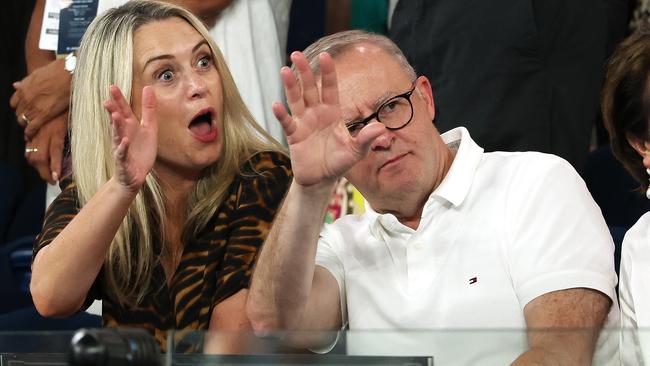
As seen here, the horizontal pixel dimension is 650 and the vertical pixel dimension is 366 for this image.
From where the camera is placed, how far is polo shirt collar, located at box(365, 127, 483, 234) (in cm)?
209

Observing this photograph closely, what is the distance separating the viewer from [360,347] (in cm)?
128

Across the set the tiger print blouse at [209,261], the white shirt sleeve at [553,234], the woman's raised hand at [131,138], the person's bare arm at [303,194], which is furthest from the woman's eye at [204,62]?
the white shirt sleeve at [553,234]

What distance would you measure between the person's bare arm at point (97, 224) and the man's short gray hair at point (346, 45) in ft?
1.06

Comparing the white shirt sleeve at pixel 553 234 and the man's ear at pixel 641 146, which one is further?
the man's ear at pixel 641 146

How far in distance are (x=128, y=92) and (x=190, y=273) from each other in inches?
16.3

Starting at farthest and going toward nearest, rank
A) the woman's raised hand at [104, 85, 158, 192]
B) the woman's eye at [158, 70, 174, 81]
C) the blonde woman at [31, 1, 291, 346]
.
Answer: the woman's eye at [158, 70, 174, 81] < the blonde woman at [31, 1, 291, 346] < the woman's raised hand at [104, 85, 158, 192]

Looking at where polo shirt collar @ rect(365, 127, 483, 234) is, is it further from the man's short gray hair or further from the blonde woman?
the blonde woman

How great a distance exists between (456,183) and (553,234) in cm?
22

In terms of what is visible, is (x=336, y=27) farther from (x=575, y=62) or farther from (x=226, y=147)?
(x=226, y=147)

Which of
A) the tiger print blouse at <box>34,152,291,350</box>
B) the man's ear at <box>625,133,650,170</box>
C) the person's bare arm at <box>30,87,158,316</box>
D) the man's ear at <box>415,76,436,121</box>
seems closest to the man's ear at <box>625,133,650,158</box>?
the man's ear at <box>625,133,650,170</box>

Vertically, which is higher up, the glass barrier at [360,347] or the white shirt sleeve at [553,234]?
the glass barrier at [360,347]

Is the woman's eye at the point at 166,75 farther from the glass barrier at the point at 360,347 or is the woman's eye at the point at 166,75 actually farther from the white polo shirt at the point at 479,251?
the glass barrier at the point at 360,347

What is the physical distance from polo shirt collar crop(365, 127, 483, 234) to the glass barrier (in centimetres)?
83

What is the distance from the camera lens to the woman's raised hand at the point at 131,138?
2051mm
